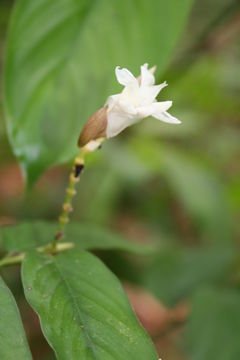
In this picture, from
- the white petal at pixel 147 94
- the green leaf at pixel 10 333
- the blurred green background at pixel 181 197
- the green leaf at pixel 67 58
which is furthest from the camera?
the blurred green background at pixel 181 197

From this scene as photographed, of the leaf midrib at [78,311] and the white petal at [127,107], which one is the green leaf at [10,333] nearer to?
the leaf midrib at [78,311]

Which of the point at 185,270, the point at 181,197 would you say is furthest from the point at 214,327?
the point at 181,197

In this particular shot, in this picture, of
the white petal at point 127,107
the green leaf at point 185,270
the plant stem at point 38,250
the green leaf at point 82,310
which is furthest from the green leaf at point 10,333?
the green leaf at point 185,270

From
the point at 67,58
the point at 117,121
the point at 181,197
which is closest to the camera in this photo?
the point at 117,121

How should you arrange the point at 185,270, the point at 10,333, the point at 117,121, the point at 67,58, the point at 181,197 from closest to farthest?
the point at 10,333, the point at 117,121, the point at 67,58, the point at 185,270, the point at 181,197

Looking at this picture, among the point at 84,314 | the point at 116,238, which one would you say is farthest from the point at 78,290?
the point at 116,238

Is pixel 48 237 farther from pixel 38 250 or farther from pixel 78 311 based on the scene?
pixel 78 311
